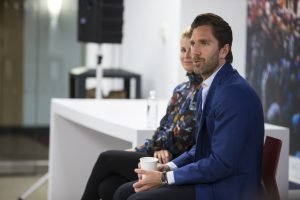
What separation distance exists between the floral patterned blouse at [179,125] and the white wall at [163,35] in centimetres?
268

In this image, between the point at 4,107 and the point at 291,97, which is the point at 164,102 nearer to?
the point at 291,97

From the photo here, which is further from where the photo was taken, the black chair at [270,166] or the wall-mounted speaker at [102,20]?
the wall-mounted speaker at [102,20]

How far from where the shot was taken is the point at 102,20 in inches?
253

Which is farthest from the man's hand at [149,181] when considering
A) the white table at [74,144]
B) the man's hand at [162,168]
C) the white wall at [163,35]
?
the white wall at [163,35]

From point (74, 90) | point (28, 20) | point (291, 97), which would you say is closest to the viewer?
point (291, 97)

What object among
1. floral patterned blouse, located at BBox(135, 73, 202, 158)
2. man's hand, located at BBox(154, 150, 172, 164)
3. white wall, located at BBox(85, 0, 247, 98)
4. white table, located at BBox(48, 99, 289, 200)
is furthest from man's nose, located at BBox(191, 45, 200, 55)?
white wall, located at BBox(85, 0, 247, 98)

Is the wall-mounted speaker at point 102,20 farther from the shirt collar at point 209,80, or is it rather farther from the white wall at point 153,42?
the shirt collar at point 209,80

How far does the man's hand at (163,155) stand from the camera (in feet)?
10.9

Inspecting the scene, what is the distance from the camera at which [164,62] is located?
666 cm

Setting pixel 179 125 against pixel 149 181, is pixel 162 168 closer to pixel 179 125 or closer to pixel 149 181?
pixel 149 181

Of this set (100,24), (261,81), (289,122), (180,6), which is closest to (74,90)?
(100,24)

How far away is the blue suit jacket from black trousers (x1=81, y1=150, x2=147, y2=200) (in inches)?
31.2

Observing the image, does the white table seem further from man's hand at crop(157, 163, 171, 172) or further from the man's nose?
the man's nose

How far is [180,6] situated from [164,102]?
4.83ft
